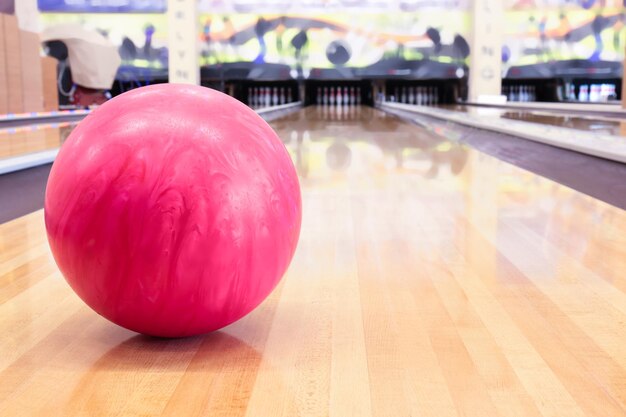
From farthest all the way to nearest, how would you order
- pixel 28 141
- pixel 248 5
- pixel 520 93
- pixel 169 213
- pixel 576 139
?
pixel 520 93, pixel 248 5, pixel 28 141, pixel 576 139, pixel 169 213

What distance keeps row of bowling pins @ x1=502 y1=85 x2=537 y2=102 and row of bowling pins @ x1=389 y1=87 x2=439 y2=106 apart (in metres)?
0.95

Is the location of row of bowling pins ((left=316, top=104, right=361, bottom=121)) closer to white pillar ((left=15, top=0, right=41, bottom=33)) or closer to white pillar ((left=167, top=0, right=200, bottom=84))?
white pillar ((left=167, top=0, right=200, bottom=84))

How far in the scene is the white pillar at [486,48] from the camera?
9.50 meters

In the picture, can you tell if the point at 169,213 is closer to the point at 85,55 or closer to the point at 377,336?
the point at 377,336

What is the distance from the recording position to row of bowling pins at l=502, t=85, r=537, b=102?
10.4 meters

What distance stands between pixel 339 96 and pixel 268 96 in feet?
3.59

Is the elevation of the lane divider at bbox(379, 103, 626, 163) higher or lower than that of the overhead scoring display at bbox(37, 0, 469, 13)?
lower

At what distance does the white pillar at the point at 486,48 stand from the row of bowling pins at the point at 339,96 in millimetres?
2199

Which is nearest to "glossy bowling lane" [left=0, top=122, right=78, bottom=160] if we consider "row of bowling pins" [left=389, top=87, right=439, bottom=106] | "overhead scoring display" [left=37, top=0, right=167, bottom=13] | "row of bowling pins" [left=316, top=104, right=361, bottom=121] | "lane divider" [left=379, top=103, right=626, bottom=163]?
"lane divider" [left=379, top=103, right=626, bottom=163]

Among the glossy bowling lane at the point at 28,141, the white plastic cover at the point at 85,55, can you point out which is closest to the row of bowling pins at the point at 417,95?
the white plastic cover at the point at 85,55

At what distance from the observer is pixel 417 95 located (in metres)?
11.0

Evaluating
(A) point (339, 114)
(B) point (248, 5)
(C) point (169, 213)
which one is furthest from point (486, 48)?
(C) point (169, 213)

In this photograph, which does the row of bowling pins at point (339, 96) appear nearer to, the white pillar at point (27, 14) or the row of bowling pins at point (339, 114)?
the row of bowling pins at point (339, 114)

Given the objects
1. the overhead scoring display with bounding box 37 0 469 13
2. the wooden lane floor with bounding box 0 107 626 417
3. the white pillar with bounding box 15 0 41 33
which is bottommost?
the wooden lane floor with bounding box 0 107 626 417
